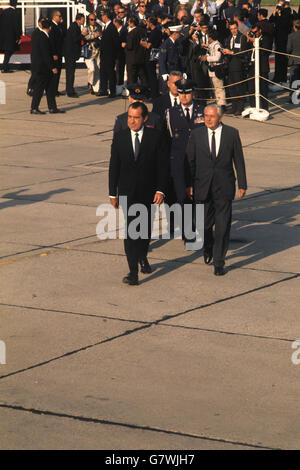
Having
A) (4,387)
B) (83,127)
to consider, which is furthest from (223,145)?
(83,127)

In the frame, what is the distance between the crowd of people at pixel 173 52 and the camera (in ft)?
67.4

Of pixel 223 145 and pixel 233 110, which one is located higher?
pixel 223 145

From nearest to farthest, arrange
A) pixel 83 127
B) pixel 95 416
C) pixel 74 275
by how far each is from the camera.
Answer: pixel 95 416 → pixel 74 275 → pixel 83 127

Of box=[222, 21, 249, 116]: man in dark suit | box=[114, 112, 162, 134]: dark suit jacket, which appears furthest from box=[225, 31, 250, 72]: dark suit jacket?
box=[114, 112, 162, 134]: dark suit jacket

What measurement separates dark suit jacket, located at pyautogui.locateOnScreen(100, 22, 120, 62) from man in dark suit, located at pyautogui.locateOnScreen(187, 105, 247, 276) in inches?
517

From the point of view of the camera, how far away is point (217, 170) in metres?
9.72

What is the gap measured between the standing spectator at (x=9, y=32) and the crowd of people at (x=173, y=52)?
234 cm

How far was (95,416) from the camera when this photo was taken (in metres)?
6.09

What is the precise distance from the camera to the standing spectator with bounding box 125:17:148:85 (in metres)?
21.7

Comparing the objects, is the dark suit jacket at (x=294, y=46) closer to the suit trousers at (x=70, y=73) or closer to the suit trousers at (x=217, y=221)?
the suit trousers at (x=70, y=73)
